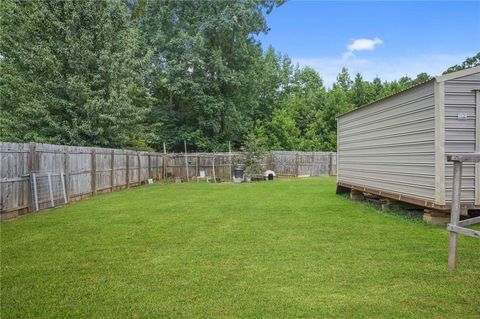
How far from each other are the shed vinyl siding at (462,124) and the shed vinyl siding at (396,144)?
26 cm

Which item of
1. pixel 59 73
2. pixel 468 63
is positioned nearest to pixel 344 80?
pixel 468 63

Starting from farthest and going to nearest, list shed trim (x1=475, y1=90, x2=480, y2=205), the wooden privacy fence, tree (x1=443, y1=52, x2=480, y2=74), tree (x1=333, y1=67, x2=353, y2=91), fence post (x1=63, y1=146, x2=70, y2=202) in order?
tree (x1=333, y1=67, x2=353, y2=91)
tree (x1=443, y1=52, x2=480, y2=74)
fence post (x1=63, y1=146, x2=70, y2=202)
the wooden privacy fence
shed trim (x1=475, y1=90, x2=480, y2=205)

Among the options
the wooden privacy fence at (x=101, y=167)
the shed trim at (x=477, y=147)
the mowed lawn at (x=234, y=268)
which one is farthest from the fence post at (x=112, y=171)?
the shed trim at (x=477, y=147)

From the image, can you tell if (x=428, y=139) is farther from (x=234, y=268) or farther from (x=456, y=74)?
(x=234, y=268)

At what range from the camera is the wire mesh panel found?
8.94 metres

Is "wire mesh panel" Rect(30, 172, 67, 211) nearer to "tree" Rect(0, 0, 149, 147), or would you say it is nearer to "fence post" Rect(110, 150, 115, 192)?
"fence post" Rect(110, 150, 115, 192)

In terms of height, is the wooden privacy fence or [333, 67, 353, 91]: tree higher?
[333, 67, 353, 91]: tree

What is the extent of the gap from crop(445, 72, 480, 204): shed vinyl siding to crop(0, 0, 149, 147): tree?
523 inches

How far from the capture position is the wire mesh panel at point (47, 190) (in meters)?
8.94

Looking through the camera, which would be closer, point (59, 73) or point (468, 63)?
point (59, 73)

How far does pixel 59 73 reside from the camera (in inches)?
635

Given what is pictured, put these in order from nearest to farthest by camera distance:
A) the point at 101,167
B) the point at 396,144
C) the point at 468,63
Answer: the point at 396,144
the point at 101,167
the point at 468,63

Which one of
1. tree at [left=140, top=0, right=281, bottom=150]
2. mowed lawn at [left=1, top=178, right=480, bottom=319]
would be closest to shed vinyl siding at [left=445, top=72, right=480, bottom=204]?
mowed lawn at [left=1, top=178, right=480, bottom=319]

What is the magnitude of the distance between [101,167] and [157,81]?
639 inches
